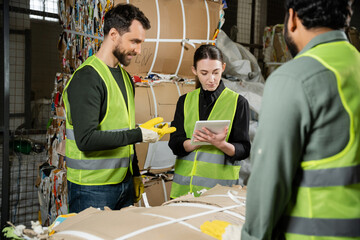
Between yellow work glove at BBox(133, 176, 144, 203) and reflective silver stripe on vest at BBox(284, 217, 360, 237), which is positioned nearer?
reflective silver stripe on vest at BBox(284, 217, 360, 237)

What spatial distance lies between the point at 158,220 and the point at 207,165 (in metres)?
1.12

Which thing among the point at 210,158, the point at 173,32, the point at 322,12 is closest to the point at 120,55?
the point at 210,158

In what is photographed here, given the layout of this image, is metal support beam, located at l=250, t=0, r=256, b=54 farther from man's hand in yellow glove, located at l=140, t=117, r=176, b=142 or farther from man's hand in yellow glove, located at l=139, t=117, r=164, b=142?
man's hand in yellow glove, located at l=139, t=117, r=164, b=142

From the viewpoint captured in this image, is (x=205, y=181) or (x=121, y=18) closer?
(x=121, y=18)

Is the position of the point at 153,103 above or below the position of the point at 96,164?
above

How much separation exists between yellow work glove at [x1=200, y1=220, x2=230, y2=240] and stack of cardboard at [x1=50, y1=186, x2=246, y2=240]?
3 centimetres

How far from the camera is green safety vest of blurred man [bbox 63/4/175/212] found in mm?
2066

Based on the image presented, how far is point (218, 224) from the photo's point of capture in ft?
4.34

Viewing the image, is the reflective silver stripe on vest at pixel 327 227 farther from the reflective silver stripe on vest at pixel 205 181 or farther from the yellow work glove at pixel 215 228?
the reflective silver stripe on vest at pixel 205 181

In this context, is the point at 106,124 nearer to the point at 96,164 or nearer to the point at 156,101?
the point at 96,164

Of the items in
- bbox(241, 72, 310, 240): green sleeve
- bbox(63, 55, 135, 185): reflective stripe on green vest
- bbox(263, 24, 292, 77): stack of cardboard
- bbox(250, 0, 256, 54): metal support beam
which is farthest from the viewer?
bbox(250, 0, 256, 54): metal support beam

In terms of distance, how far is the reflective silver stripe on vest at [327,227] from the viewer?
0.99 m

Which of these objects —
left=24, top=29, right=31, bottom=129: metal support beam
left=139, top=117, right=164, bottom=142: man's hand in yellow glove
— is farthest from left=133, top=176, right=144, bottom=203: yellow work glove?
left=24, top=29, right=31, bottom=129: metal support beam

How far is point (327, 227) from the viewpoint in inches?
39.0
